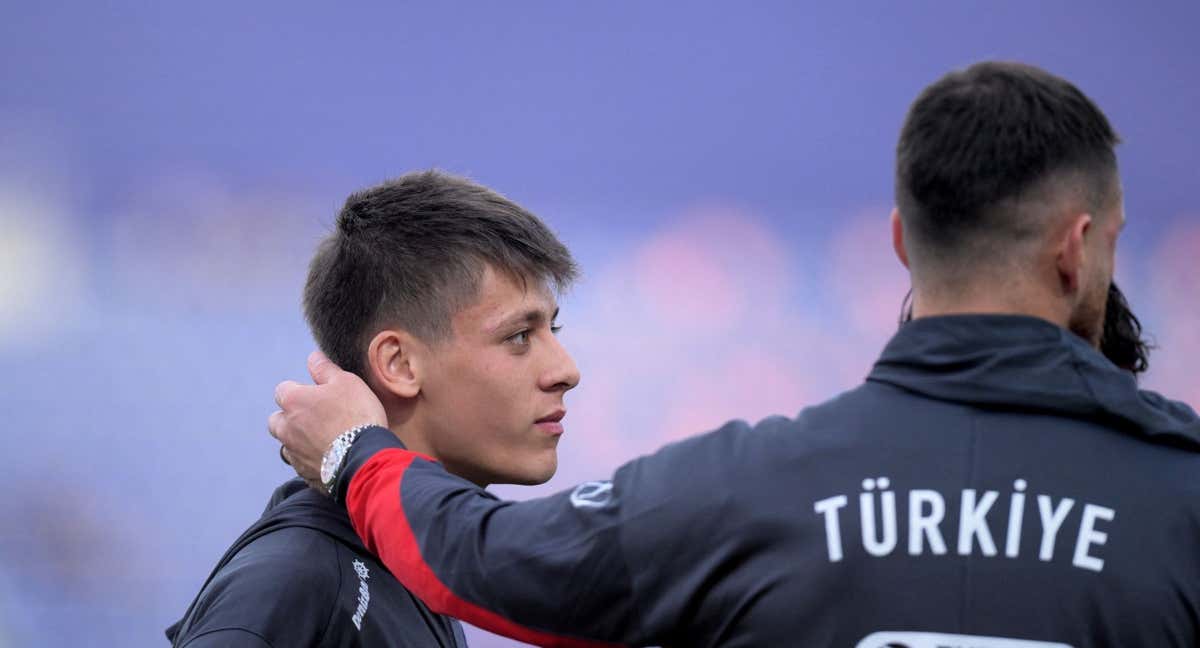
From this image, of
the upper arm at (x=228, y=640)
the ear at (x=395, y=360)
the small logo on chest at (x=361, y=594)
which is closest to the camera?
the upper arm at (x=228, y=640)

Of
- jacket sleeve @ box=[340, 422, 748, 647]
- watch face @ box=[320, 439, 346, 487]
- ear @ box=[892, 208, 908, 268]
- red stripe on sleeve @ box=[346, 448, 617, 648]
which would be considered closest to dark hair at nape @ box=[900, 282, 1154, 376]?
ear @ box=[892, 208, 908, 268]

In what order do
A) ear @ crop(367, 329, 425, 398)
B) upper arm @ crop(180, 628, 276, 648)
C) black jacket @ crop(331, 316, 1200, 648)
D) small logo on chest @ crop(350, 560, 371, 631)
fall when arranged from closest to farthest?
black jacket @ crop(331, 316, 1200, 648), upper arm @ crop(180, 628, 276, 648), small logo on chest @ crop(350, 560, 371, 631), ear @ crop(367, 329, 425, 398)

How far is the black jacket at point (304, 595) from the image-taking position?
1.42 meters

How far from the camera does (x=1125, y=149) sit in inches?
163

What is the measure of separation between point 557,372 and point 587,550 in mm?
681

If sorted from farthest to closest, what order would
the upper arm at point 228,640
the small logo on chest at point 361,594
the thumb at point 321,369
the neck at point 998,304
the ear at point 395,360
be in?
the ear at point 395,360
the thumb at point 321,369
the small logo on chest at point 361,594
the upper arm at point 228,640
the neck at point 998,304

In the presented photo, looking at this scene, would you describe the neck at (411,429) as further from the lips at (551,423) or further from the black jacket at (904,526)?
the black jacket at (904,526)

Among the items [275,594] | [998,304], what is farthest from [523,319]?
[998,304]

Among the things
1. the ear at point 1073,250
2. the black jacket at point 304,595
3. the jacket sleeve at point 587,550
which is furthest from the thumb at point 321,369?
the ear at point 1073,250

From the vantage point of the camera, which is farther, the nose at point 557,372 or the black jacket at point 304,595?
the nose at point 557,372

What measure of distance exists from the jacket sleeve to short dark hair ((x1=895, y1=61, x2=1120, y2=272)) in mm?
277

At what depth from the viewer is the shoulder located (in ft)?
4.66

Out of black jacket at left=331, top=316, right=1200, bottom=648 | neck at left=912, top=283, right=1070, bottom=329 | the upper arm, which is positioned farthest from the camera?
the upper arm

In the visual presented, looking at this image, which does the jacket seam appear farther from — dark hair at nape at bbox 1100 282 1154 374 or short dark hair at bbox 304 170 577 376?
dark hair at nape at bbox 1100 282 1154 374
